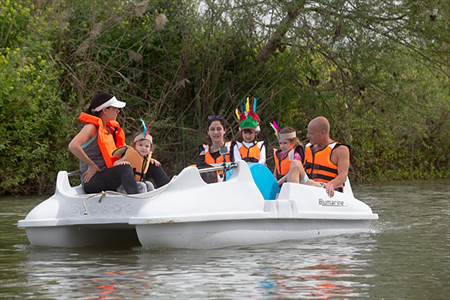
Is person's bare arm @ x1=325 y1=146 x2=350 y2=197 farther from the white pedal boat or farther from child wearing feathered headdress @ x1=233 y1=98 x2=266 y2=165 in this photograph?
child wearing feathered headdress @ x1=233 y1=98 x2=266 y2=165

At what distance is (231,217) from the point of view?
8219 millimetres

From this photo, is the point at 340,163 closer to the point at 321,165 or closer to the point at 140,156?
the point at 321,165

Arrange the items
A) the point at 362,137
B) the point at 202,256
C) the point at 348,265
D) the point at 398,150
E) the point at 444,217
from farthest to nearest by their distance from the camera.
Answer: the point at 398,150 < the point at 362,137 < the point at 444,217 < the point at 202,256 < the point at 348,265

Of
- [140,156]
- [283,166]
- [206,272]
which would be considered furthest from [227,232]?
[283,166]

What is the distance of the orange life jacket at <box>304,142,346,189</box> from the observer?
9.47 metres

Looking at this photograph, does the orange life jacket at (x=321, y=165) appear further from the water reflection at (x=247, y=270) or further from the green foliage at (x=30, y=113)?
the green foliage at (x=30, y=113)

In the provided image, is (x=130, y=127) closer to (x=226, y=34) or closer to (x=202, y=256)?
(x=226, y=34)

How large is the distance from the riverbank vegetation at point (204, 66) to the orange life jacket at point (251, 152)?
7.28m

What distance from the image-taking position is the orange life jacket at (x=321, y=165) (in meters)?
9.47

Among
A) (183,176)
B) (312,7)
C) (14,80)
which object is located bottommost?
(183,176)

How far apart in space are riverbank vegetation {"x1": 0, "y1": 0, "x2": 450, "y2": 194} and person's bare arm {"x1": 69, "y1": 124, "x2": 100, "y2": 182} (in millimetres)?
8253

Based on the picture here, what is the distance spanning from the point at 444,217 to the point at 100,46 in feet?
29.2

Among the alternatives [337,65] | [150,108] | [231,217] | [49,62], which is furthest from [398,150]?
[231,217]

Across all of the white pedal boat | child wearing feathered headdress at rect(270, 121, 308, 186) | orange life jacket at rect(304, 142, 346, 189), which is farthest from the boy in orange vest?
orange life jacket at rect(304, 142, 346, 189)
